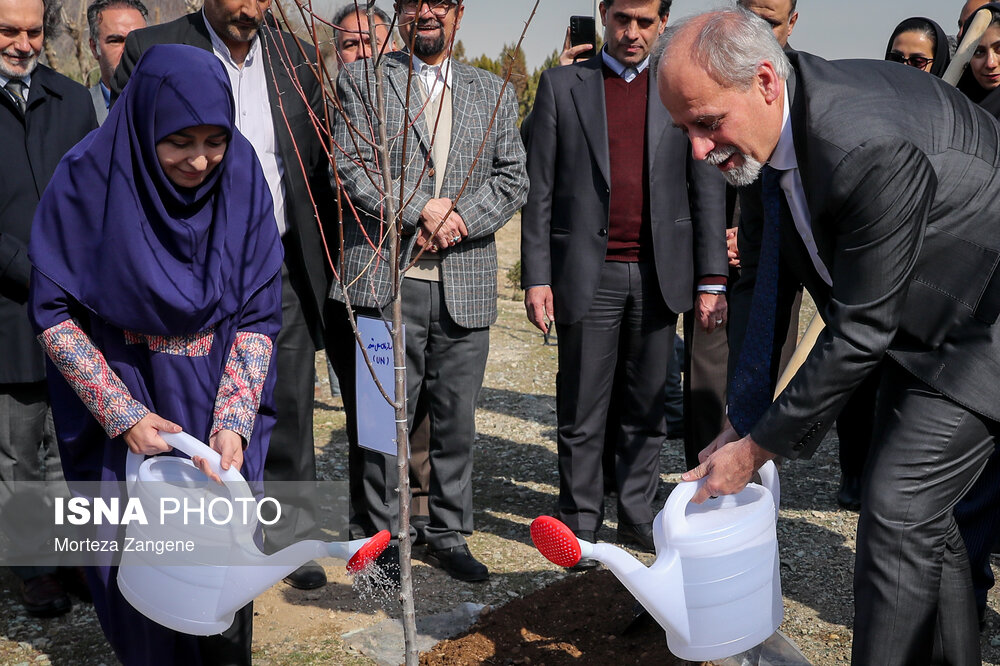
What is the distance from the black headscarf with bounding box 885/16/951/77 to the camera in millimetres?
4766

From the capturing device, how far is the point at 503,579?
3.88m

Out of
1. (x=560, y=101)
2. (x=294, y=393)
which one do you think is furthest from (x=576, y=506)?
(x=560, y=101)

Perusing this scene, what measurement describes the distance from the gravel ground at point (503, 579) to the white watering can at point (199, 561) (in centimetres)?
94

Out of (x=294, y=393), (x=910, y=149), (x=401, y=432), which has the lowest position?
(x=294, y=393)

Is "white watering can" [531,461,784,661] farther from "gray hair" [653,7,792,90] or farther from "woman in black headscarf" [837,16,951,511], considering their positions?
"woman in black headscarf" [837,16,951,511]

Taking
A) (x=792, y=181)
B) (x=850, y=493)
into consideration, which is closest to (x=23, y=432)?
(x=792, y=181)

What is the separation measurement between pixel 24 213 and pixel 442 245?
160cm

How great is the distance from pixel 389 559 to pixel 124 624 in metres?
1.26

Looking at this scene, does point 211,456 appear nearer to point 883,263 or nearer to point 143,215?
point 143,215

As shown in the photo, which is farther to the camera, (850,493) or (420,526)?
(850,493)

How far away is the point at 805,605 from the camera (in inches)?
147

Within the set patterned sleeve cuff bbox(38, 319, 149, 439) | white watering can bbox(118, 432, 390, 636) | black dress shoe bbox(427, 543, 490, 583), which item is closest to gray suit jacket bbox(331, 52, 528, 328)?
black dress shoe bbox(427, 543, 490, 583)

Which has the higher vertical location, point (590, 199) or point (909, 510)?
point (590, 199)

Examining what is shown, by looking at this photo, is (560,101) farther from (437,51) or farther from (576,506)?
(576,506)
